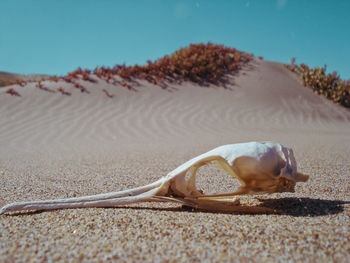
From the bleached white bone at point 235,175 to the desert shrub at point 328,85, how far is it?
12862mm

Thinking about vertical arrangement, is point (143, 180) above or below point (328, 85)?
below

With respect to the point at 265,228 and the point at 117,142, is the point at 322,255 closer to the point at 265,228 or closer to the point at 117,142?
the point at 265,228

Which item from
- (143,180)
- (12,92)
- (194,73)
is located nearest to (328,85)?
(194,73)

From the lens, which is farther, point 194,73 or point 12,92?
point 194,73

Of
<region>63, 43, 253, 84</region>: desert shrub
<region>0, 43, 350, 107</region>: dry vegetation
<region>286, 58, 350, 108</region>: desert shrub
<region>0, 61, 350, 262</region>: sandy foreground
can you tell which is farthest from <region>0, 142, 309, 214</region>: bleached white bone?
<region>286, 58, 350, 108</region>: desert shrub

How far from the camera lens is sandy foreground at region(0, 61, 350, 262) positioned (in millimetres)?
1410

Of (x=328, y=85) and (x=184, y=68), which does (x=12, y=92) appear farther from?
(x=328, y=85)

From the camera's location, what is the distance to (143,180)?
331 cm

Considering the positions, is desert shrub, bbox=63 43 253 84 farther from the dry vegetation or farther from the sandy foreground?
the sandy foreground

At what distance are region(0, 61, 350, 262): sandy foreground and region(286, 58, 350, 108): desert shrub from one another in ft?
6.99

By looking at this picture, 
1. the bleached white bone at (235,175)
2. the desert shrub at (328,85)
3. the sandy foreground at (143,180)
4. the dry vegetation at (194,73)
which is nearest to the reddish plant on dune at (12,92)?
the sandy foreground at (143,180)

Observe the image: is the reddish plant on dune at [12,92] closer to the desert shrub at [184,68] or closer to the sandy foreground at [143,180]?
the sandy foreground at [143,180]

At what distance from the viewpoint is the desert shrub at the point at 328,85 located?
41.4 ft

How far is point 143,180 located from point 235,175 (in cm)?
161
